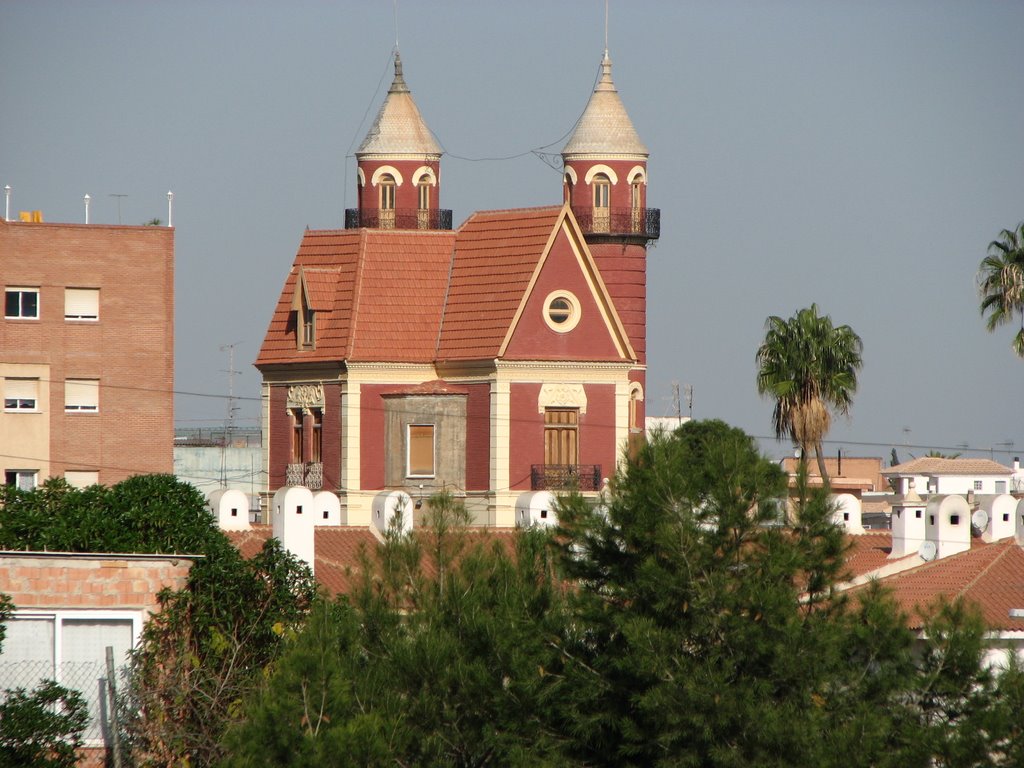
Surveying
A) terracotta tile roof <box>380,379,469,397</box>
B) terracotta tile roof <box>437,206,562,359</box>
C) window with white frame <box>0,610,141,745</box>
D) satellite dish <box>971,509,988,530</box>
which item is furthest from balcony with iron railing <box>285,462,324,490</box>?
window with white frame <box>0,610,141,745</box>

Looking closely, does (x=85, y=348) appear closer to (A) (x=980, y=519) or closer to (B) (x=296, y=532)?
(A) (x=980, y=519)

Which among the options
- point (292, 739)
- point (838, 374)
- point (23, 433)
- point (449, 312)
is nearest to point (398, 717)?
point (292, 739)

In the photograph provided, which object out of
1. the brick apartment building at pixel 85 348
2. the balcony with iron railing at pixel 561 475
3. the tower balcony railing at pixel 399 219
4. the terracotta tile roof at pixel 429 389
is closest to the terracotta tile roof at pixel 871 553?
the balcony with iron railing at pixel 561 475

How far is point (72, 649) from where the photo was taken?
2136cm

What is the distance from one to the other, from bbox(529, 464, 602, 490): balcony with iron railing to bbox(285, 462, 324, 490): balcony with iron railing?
547 cm

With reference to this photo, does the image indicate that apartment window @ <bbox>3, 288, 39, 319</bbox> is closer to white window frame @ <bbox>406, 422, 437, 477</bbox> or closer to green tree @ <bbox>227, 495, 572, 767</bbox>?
white window frame @ <bbox>406, 422, 437, 477</bbox>

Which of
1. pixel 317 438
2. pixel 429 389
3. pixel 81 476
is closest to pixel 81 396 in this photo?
pixel 81 476

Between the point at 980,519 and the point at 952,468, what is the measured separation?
69.9m

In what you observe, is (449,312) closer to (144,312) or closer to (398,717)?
(144,312)

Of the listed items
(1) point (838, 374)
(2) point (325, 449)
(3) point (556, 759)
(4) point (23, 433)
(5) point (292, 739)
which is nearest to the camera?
(5) point (292, 739)

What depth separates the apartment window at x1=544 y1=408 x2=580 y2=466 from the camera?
2213 inches

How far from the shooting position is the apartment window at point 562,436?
56219 millimetres

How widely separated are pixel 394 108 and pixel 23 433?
74.8ft

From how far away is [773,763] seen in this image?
63.7 feet
